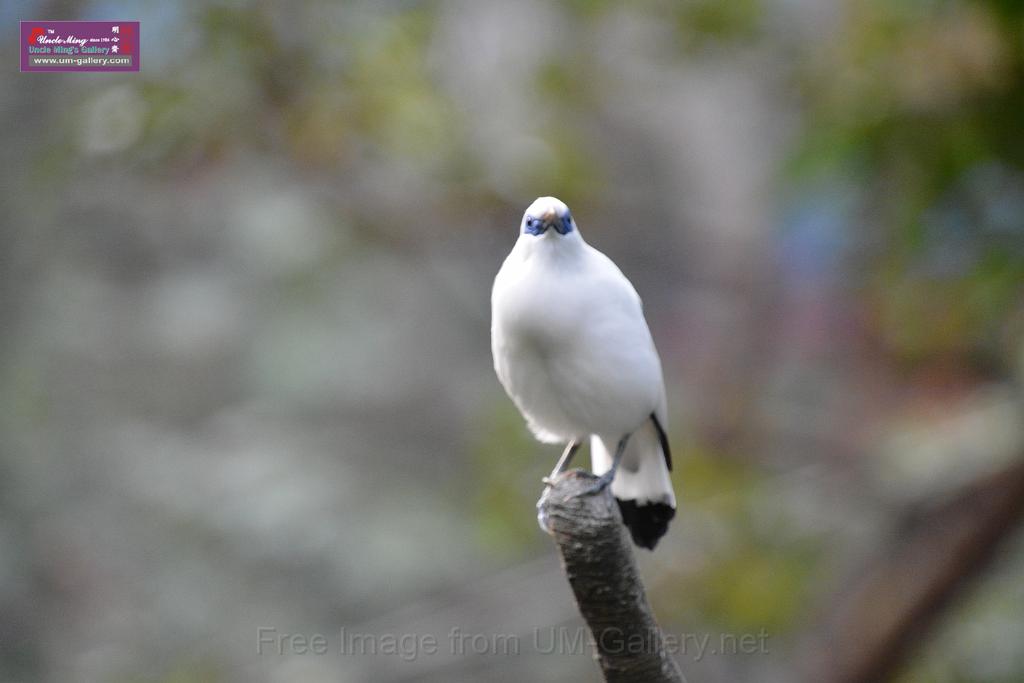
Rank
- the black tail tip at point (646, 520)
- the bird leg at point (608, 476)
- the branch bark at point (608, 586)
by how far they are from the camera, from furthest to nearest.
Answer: the black tail tip at point (646, 520) → the bird leg at point (608, 476) → the branch bark at point (608, 586)

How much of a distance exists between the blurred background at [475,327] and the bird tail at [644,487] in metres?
2.82

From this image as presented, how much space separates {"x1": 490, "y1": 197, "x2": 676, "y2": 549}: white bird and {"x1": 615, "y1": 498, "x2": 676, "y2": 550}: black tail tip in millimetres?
193

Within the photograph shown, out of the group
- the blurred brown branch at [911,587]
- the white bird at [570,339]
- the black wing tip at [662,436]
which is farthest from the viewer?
the blurred brown branch at [911,587]

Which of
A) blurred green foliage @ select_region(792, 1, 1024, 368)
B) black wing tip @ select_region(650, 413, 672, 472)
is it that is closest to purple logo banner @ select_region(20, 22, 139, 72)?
black wing tip @ select_region(650, 413, 672, 472)

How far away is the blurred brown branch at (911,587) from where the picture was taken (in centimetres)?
622

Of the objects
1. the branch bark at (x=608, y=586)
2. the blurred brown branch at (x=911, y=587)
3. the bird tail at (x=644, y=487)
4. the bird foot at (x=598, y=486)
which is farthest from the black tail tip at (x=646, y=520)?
the blurred brown branch at (x=911, y=587)

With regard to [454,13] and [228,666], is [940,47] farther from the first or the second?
[228,666]

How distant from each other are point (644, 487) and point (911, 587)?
309 centimetres

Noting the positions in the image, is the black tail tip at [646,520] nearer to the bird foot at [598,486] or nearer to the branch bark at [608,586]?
the bird foot at [598,486]

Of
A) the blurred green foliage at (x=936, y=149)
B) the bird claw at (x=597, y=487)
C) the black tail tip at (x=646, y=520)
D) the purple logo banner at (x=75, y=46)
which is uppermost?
the purple logo banner at (x=75, y=46)

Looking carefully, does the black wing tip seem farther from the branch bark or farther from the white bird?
the branch bark

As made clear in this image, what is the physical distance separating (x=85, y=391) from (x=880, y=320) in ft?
21.5

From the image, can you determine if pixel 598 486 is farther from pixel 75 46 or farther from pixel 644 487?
pixel 75 46

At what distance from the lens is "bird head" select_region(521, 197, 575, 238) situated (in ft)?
9.89
